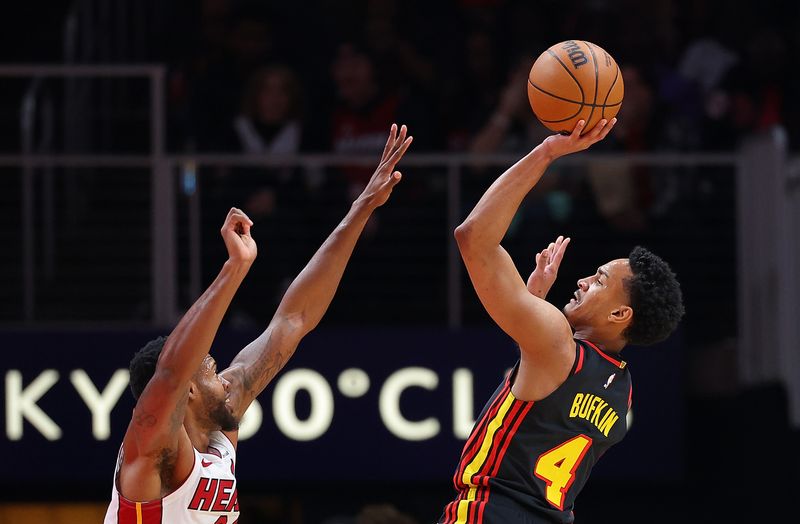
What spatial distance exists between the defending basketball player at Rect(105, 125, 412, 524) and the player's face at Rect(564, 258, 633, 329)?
0.81m

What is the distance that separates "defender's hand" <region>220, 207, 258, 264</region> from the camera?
14.1ft

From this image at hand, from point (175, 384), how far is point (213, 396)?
60cm

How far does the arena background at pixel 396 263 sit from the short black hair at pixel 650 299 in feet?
11.0

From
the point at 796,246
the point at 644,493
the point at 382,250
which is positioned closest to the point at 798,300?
the point at 796,246

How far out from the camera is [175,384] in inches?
170

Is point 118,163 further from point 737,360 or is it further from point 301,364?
point 737,360

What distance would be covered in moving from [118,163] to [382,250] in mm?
1812

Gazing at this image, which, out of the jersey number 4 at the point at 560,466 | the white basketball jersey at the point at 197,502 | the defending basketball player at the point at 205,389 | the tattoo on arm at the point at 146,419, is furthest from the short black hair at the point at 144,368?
the jersey number 4 at the point at 560,466

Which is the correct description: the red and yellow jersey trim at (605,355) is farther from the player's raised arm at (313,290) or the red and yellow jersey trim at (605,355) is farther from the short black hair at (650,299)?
the player's raised arm at (313,290)

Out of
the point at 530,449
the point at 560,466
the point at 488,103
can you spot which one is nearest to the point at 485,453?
the point at 530,449

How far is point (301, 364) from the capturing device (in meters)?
8.97

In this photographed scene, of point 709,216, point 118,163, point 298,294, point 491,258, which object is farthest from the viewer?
point 709,216

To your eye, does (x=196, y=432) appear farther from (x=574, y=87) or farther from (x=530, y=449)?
(x=574, y=87)

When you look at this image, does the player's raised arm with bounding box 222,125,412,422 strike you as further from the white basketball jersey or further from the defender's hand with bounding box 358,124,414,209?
the white basketball jersey
